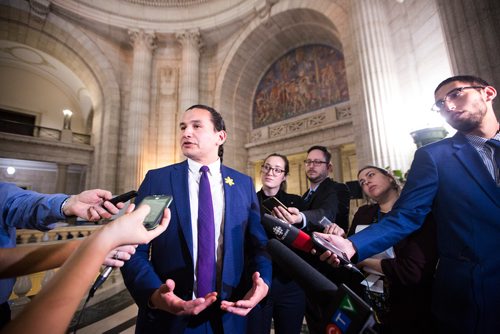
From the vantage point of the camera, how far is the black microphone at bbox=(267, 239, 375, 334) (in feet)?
1.39

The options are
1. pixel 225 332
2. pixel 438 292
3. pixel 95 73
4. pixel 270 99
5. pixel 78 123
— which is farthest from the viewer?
pixel 78 123

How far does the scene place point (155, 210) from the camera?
73 centimetres

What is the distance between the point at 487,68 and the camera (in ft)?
7.16

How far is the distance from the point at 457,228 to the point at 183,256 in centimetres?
143

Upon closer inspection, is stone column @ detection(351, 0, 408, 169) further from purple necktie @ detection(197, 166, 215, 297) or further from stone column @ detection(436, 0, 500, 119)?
purple necktie @ detection(197, 166, 215, 297)

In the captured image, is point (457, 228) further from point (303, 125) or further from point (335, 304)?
point (303, 125)

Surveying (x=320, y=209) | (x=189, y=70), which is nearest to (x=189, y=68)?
(x=189, y=70)

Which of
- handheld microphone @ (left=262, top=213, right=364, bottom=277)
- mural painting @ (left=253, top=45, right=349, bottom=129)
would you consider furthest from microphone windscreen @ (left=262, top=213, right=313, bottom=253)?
mural painting @ (left=253, top=45, right=349, bottom=129)

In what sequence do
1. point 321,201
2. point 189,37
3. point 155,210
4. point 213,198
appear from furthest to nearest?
point 189,37 → point 321,201 → point 213,198 → point 155,210

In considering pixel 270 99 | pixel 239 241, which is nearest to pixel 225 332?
pixel 239 241

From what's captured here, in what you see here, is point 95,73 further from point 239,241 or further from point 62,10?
point 239,241

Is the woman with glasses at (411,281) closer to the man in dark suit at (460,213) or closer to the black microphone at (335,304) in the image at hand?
the man in dark suit at (460,213)

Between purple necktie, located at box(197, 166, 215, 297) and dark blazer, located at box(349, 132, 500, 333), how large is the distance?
0.76m

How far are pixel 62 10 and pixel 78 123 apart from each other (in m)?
7.29
